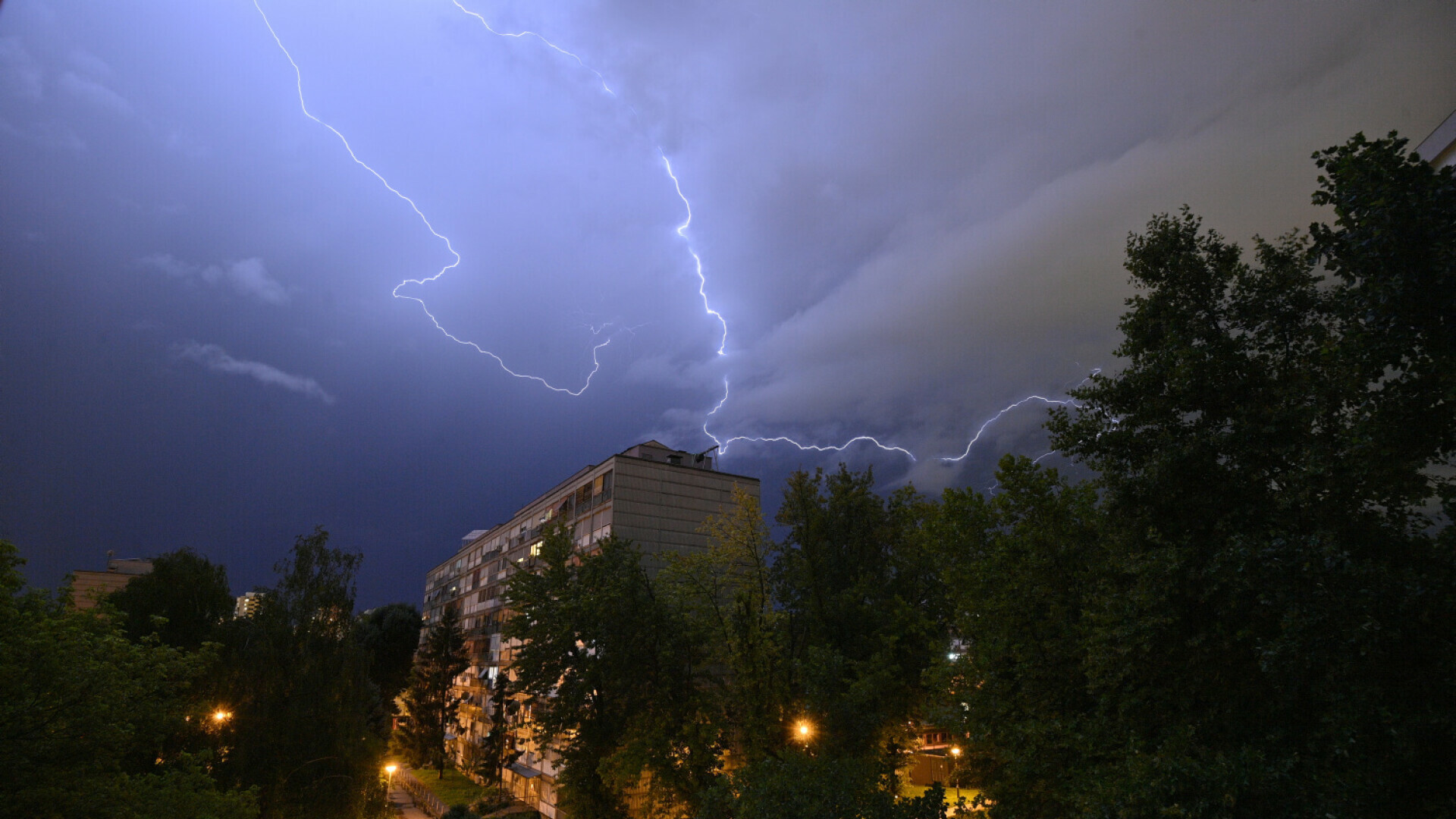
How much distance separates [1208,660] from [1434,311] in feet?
19.9

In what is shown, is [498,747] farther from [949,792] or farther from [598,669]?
[949,792]

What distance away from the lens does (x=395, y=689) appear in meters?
64.3

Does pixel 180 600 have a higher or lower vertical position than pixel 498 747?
higher

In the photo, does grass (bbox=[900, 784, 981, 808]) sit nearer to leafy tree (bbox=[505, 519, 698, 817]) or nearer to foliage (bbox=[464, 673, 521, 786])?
leafy tree (bbox=[505, 519, 698, 817])

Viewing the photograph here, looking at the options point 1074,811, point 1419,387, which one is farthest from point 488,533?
point 1419,387

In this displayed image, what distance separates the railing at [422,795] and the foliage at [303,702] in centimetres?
1967

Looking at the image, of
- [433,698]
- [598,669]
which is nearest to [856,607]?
[598,669]

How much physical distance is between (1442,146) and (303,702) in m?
33.4

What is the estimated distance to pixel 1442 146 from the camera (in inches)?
339

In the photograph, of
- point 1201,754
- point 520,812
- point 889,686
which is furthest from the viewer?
point 520,812

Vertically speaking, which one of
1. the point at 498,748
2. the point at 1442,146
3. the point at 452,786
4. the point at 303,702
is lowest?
the point at 452,786

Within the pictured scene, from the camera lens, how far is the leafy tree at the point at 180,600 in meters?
30.4

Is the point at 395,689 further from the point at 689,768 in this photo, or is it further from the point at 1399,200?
the point at 1399,200

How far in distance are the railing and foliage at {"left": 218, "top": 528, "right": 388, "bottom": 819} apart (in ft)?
64.5
